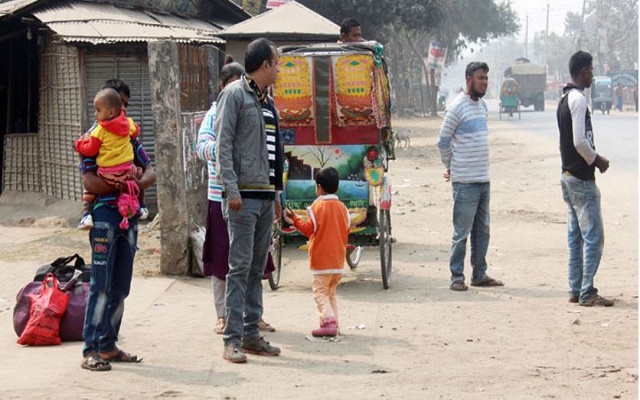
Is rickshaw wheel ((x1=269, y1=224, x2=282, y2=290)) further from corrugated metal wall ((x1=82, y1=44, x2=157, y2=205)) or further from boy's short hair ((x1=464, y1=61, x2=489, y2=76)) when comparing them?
corrugated metal wall ((x1=82, y1=44, x2=157, y2=205))

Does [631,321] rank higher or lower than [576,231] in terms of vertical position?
lower

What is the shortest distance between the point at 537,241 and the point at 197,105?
432 centimetres

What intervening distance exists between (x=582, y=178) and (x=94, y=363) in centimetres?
437

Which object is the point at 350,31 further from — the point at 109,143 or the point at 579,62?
the point at 109,143

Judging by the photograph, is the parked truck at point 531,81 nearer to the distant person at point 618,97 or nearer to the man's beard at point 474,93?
the distant person at point 618,97

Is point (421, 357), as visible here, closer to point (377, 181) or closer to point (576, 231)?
point (576, 231)

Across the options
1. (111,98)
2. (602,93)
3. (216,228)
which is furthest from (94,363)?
(602,93)

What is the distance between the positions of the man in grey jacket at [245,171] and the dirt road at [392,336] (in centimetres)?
41

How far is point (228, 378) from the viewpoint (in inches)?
258

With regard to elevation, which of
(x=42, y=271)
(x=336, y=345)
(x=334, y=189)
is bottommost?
(x=336, y=345)

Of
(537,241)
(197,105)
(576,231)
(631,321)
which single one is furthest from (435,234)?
(631,321)

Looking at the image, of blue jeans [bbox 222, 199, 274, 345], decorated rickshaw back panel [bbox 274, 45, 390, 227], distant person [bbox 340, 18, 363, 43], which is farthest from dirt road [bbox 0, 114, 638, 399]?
distant person [bbox 340, 18, 363, 43]

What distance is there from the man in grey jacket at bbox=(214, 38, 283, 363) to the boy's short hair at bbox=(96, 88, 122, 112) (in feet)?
2.08

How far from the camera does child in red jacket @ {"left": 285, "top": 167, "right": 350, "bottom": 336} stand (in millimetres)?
7887
